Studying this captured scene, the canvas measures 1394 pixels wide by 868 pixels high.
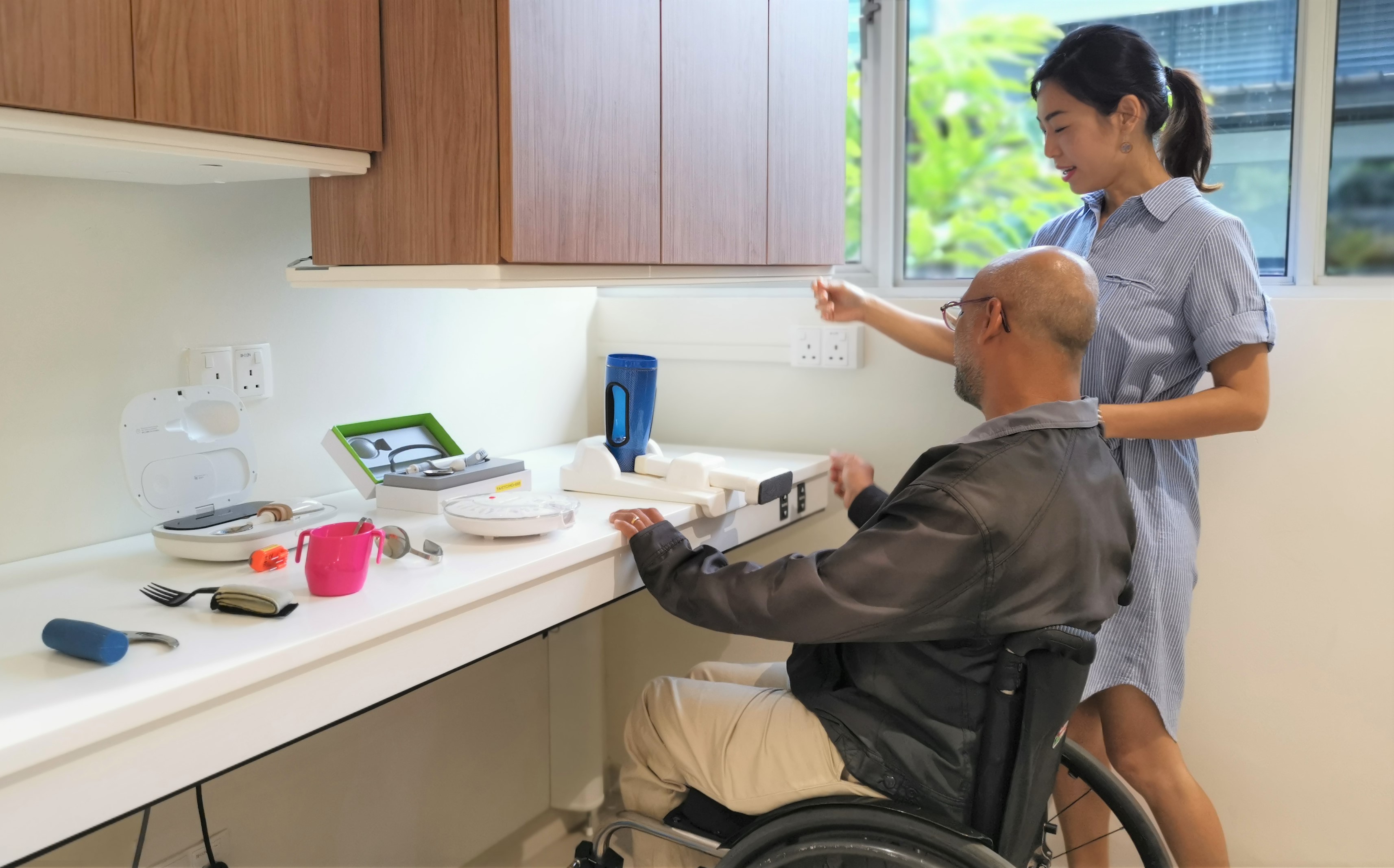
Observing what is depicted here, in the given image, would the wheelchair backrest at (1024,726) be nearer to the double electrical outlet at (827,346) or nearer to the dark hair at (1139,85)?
the dark hair at (1139,85)

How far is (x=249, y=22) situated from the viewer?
1.28m

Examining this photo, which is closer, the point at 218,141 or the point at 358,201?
the point at 218,141

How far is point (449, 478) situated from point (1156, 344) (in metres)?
1.14

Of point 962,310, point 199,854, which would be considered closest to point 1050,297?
point 962,310

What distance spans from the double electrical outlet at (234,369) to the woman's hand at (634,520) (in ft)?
2.05

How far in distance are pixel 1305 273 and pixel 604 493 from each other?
1351 mm

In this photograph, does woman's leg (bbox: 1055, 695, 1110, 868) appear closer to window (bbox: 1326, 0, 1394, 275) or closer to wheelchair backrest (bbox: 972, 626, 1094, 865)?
wheelchair backrest (bbox: 972, 626, 1094, 865)

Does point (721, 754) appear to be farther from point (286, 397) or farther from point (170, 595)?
point (286, 397)

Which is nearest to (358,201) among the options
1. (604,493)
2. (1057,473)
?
(604,493)

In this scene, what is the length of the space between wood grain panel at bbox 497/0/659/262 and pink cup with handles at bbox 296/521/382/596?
18.1 inches

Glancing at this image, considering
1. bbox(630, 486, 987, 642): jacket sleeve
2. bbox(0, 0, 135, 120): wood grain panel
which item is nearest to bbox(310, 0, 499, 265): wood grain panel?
bbox(0, 0, 135, 120): wood grain panel

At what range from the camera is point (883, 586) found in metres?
1.22

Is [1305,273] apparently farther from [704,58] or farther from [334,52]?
[334,52]

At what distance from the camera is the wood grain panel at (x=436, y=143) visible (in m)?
1.42
